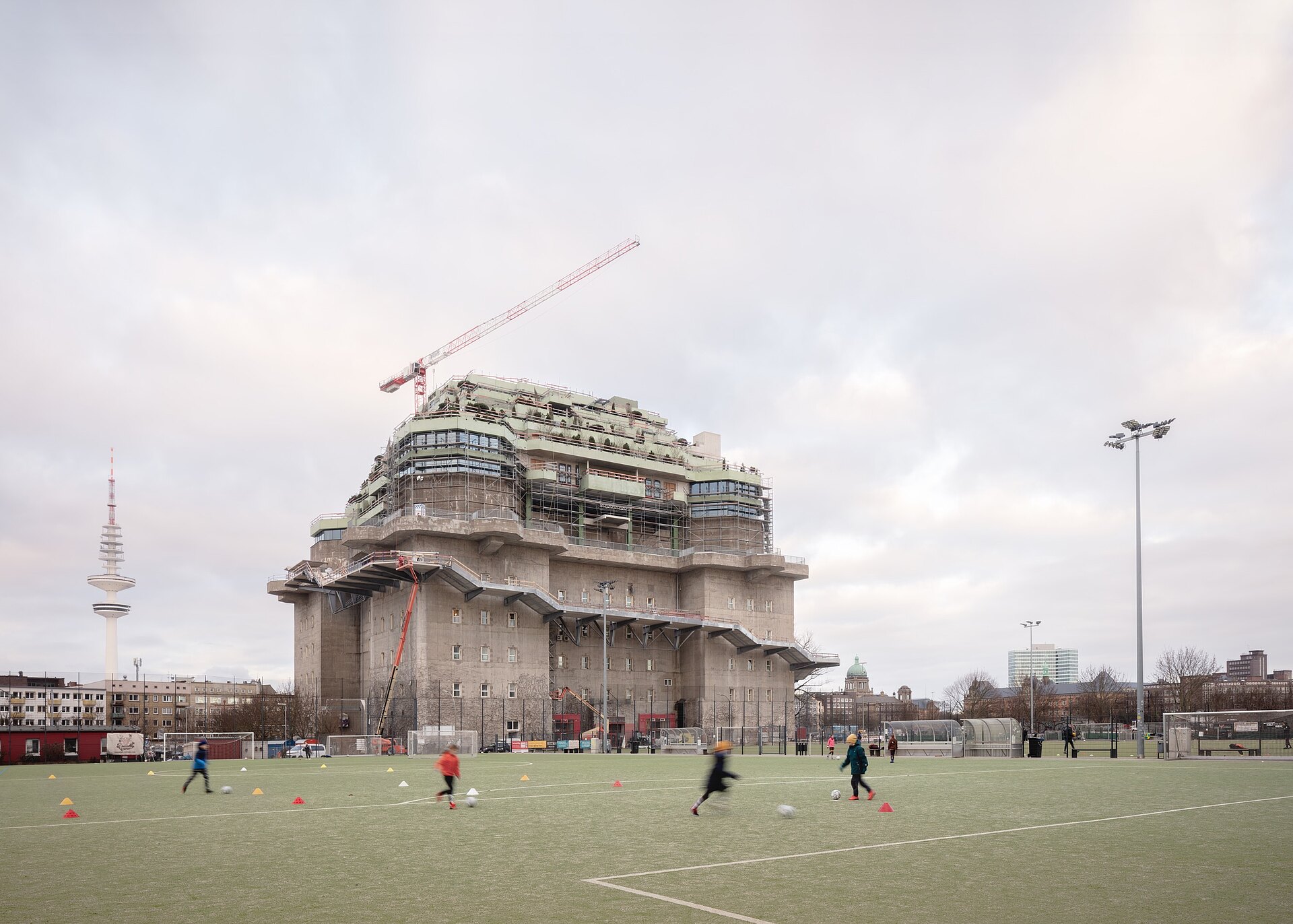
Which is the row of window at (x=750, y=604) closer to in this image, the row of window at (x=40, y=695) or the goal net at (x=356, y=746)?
the goal net at (x=356, y=746)

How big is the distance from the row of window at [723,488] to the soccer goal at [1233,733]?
66.1 metres

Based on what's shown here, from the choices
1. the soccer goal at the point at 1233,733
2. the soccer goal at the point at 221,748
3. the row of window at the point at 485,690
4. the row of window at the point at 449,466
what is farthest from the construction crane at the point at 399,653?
the soccer goal at the point at 1233,733

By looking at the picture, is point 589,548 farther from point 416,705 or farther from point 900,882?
point 900,882

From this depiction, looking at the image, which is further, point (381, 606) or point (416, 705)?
point (381, 606)

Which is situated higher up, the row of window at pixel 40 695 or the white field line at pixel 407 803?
the white field line at pixel 407 803

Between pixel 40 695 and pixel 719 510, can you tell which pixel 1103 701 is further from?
pixel 40 695

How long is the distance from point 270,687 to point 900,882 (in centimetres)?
17207

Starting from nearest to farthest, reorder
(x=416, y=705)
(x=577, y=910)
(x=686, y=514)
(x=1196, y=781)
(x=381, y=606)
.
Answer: (x=577, y=910) < (x=1196, y=781) < (x=416, y=705) < (x=381, y=606) < (x=686, y=514)

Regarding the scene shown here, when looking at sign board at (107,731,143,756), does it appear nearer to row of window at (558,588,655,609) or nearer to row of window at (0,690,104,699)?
row of window at (558,588,655,609)

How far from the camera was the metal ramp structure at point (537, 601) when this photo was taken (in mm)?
91812

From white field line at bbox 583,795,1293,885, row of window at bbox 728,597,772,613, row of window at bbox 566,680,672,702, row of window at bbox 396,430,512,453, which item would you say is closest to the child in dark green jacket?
white field line at bbox 583,795,1293,885

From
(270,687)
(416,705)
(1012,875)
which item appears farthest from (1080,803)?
(270,687)

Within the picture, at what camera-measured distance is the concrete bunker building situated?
94.9 metres

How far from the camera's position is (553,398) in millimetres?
121938
